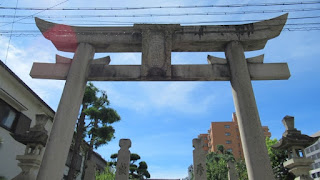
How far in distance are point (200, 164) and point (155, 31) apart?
5.90 meters

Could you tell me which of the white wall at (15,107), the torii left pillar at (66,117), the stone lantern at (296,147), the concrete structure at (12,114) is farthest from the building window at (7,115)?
the stone lantern at (296,147)

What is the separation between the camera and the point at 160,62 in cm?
737

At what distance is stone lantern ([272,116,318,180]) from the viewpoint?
6.56m

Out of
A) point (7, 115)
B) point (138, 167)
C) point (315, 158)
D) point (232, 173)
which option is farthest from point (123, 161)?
point (315, 158)

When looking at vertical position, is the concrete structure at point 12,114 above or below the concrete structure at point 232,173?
above

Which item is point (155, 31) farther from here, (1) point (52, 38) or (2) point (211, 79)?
(1) point (52, 38)

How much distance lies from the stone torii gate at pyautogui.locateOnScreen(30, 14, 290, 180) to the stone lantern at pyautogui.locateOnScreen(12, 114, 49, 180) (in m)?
0.96

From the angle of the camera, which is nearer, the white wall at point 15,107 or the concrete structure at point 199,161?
the concrete structure at point 199,161

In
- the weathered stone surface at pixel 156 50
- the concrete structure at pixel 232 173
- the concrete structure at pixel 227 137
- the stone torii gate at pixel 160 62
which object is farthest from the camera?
the concrete structure at pixel 227 137

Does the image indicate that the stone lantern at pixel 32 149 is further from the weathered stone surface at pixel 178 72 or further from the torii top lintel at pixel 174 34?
the torii top lintel at pixel 174 34

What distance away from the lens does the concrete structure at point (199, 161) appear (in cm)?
935

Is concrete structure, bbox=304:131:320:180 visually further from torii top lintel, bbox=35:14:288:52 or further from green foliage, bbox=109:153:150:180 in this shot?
torii top lintel, bbox=35:14:288:52

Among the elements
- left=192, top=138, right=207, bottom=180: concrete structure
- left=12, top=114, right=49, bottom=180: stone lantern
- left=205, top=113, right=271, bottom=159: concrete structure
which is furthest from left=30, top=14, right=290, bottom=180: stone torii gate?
left=205, top=113, right=271, bottom=159: concrete structure

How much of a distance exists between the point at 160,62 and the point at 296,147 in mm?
5119
